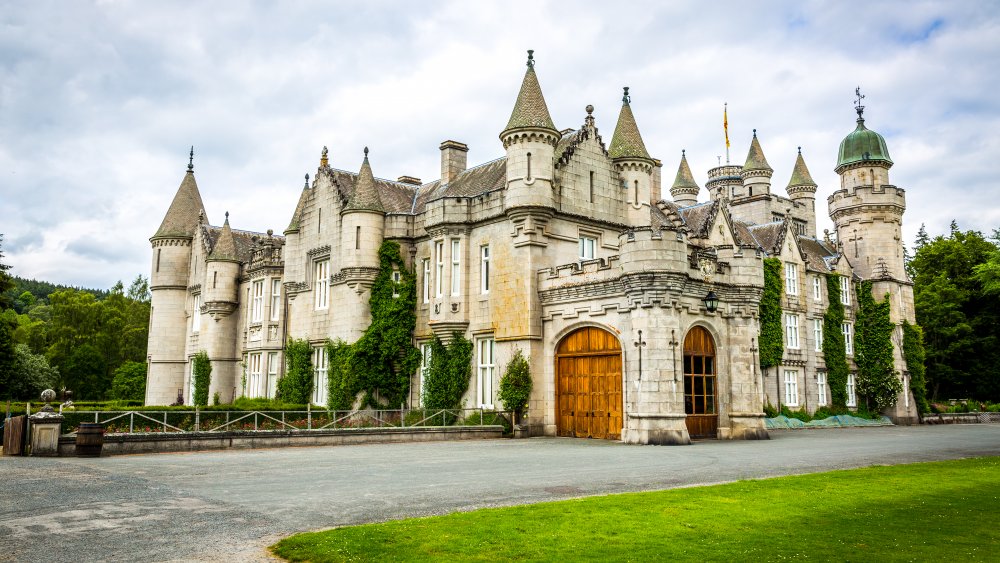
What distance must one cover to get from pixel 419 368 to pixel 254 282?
13.5 m

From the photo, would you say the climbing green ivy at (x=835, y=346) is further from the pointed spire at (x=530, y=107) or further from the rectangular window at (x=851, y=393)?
the pointed spire at (x=530, y=107)

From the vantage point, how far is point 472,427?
1031 inches

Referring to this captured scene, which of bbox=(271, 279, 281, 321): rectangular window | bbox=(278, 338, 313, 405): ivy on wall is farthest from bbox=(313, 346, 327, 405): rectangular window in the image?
bbox=(271, 279, 281, 321): rectangular window

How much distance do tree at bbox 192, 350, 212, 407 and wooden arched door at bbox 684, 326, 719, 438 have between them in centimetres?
2778

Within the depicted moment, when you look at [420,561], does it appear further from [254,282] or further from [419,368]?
[254,282]

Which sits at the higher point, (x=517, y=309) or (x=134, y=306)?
(x=134, y=306)

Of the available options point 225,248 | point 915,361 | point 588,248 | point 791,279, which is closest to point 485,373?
point 588,248

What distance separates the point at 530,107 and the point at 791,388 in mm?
22528

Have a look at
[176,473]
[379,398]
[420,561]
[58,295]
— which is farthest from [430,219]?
[58,295]

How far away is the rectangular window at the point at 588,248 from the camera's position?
29938 millimetres

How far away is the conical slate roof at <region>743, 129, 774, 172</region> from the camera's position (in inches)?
2275

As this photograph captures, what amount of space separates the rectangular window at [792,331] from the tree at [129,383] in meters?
48.2

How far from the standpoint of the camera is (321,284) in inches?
1399

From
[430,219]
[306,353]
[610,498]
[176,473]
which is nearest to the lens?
[610,498]
